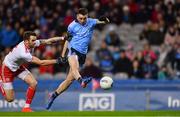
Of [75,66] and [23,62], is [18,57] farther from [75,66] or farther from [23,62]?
[75,66]

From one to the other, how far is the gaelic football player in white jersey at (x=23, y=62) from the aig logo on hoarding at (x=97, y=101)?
4337 mm

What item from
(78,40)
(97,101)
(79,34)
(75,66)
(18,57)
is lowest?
(97,101)

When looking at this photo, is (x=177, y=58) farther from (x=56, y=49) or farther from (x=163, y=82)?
(x=56, y=49)

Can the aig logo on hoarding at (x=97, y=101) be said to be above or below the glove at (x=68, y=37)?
below

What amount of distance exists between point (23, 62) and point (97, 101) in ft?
16.0

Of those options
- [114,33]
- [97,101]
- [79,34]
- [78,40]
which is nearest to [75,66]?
[78,40]

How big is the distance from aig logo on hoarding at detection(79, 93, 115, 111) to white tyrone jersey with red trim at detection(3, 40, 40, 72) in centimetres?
467

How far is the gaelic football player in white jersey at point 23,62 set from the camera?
19.4 metres

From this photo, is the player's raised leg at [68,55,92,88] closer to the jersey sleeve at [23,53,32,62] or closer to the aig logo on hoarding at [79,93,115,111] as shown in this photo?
the jersey sleeve at [23,53,32,62]

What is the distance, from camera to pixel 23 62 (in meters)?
19.8

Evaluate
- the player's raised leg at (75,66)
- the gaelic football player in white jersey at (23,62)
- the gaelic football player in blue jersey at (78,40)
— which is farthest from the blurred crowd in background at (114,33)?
the player's raised leg at (75,66)

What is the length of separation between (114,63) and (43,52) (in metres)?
2.69

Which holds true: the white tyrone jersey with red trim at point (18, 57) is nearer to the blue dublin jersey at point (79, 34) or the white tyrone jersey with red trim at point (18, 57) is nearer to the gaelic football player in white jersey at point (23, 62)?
the gaelic football player in white jersey at point (23, 62)

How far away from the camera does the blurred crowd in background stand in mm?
26319
